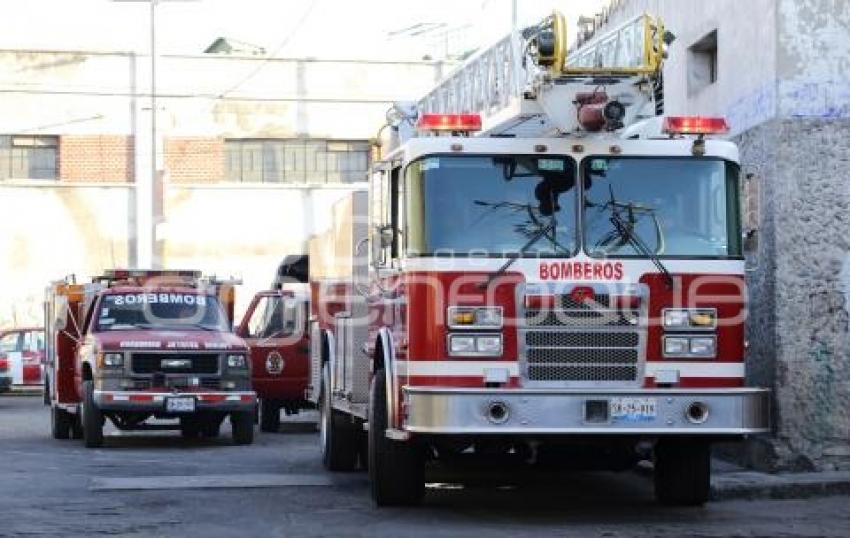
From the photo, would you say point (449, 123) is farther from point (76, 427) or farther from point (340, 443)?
point (76, 427)

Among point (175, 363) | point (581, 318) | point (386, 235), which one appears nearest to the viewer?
point (581, 318)

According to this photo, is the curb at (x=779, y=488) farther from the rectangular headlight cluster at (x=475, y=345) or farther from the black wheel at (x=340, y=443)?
the black wheel at (x=340, y=443)

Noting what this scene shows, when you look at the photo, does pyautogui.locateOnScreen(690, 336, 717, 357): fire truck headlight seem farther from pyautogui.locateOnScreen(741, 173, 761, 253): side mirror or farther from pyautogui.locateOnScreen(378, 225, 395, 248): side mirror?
pyautogui.locateOnScreen(378, 225, 395, 248): side mirror

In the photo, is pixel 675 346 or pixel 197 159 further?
pixel 197 159

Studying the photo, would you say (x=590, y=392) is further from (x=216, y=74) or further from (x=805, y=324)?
(x=216, y=74)

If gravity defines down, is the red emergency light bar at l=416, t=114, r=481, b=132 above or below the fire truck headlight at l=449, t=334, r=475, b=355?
above

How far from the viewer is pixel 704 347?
12.3 metres

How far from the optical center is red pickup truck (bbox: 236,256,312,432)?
23156 millimetres

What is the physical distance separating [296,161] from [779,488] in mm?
29127

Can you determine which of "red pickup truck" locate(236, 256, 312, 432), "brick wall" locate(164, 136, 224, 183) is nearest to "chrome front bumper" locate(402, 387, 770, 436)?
"red pickup truck" locate(236, 256, 312, 432)

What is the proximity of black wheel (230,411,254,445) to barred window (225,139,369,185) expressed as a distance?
20687 millimetres

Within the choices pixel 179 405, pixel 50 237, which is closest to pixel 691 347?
pixel 179 405

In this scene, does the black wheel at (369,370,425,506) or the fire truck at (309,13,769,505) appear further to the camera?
the black wheel at (369,370,425,506)

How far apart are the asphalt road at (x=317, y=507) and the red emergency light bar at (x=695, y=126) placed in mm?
2857
